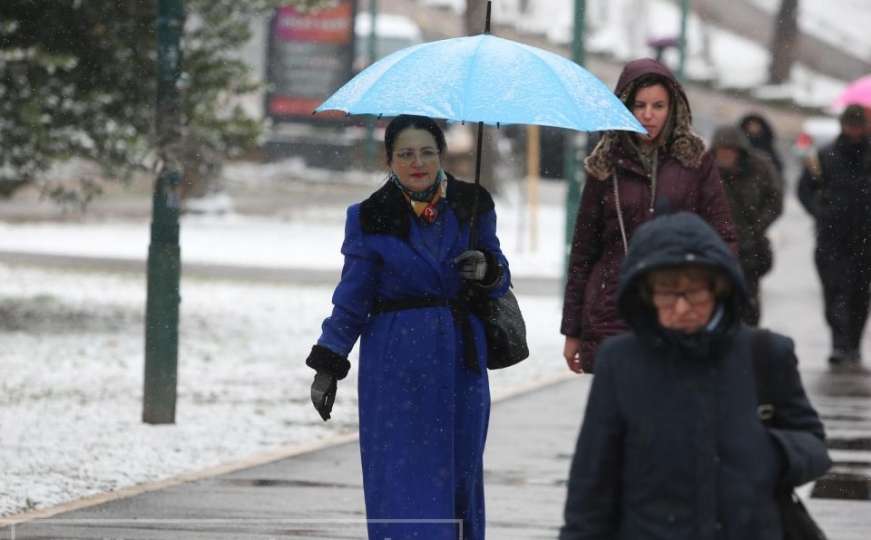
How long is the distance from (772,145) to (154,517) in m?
9.46

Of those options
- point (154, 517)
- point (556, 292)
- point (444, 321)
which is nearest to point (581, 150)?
point (556, 292)

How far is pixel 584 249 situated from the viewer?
24.9 ft

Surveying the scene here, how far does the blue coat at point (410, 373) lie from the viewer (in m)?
6.64

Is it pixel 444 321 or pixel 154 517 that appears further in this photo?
pixel 154 517

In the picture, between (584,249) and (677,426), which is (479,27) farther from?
(677,426)

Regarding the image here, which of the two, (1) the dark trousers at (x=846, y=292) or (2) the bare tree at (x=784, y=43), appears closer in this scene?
(1) the dark trousers at (x=846, y=292)

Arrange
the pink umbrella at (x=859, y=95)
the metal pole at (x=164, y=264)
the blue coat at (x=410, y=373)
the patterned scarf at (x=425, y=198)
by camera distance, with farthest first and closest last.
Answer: the pink umbrella at (x=859, y=95) → the metal pole at (x=164, y=264) → the patterned scarf at (x=425, y=198) → the blue coat at (x=410, y=373)

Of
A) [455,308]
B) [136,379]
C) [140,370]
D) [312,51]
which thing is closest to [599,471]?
[455,308]

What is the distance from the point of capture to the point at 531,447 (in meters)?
11.0

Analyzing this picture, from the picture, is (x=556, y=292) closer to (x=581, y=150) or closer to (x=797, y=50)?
(x=581, y=150)

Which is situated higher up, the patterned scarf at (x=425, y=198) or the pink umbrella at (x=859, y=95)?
the pink umbrella at (x=859, y=95)

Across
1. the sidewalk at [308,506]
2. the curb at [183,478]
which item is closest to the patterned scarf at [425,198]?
the sidewalk at [308,506]

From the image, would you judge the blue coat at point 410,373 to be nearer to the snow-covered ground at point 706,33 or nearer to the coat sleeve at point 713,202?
the coat sleeve at point 713,202

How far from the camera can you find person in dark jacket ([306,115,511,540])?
21.8 feet
